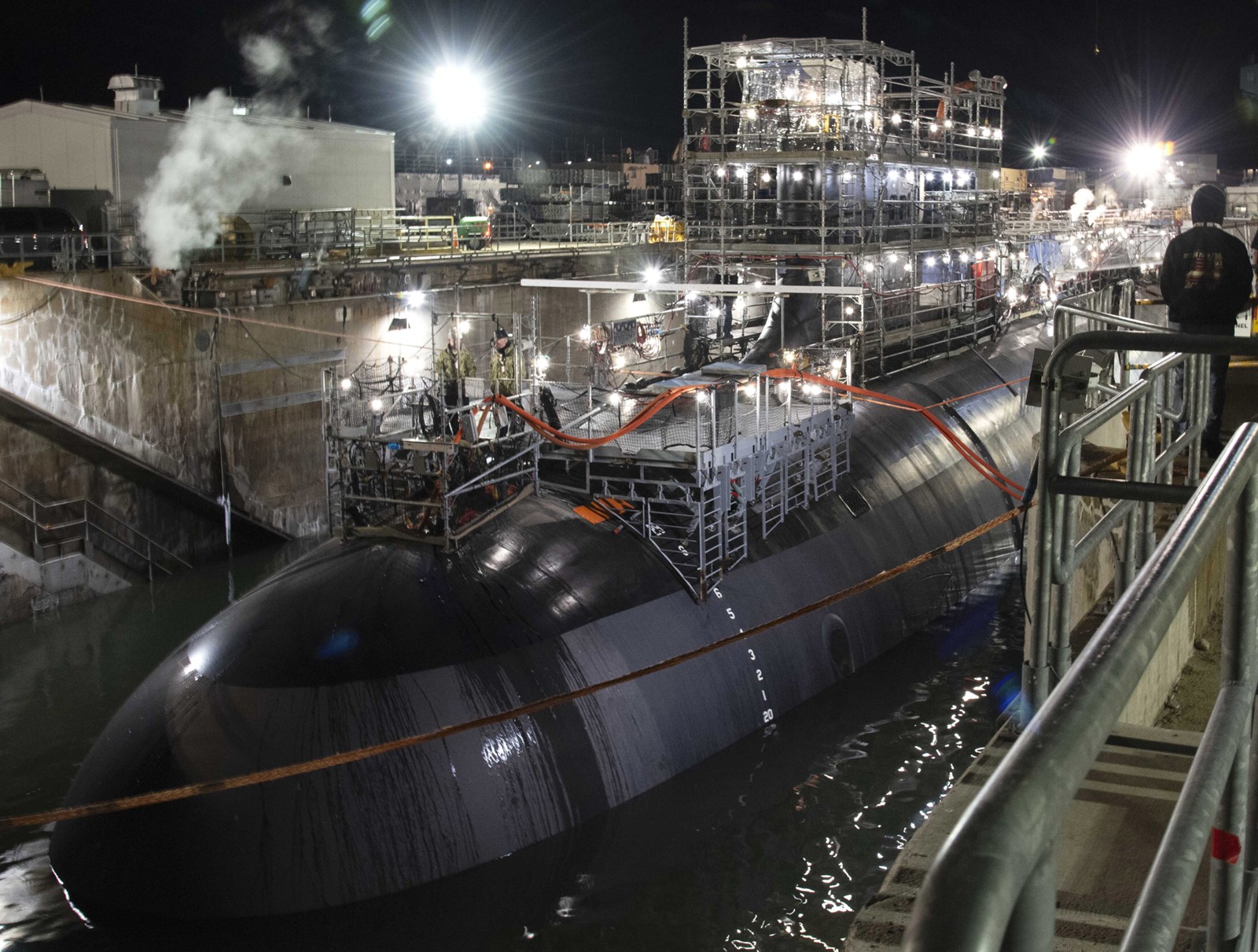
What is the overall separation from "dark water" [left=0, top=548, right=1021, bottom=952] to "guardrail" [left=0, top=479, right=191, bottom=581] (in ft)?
9.87

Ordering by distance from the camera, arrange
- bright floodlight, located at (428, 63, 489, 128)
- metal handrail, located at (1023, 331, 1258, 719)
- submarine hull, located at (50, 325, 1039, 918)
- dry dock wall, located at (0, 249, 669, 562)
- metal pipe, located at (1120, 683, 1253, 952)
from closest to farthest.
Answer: metal pipe, located at (1120, 683, 1253, 952)
metal handrail, located at (1023, 331, 1258, 719)
submarine hull, located at (50, 325, 1039, 918)
dry dock wall, located at (0, 249, 669, 562)
bright floodlight, located at (428, 63, 489, 128)

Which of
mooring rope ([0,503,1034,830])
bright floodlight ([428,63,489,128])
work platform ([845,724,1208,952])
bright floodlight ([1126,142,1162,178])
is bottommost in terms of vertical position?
mooring rope ([0,503,1034,830])

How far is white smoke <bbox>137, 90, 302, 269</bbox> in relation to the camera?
1150 inches

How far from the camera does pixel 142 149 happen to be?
30.7 metres

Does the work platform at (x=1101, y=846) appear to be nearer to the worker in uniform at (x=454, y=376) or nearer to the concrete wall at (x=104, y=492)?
the worker in uniform at (x=454, y=376)

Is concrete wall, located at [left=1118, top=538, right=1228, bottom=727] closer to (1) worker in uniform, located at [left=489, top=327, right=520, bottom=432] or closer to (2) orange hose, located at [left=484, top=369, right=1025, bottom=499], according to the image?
(2) orange hose, located at [left=484, top=369, right=1025, bottom=499]

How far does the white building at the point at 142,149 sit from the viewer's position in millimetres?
30312

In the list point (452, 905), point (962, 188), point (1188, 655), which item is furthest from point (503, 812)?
point (962, 188)

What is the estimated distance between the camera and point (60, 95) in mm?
47812

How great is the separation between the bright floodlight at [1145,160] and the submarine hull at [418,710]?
47670 mm

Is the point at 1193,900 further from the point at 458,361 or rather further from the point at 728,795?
the point at 458,361

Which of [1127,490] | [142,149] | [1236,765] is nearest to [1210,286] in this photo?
[1127,490]

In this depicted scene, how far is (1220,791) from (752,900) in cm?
952

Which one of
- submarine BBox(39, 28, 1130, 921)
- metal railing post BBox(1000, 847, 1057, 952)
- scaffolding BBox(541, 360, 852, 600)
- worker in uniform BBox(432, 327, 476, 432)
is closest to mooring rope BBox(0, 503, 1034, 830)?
submarine BBox(39, 28, 1130, 921)
